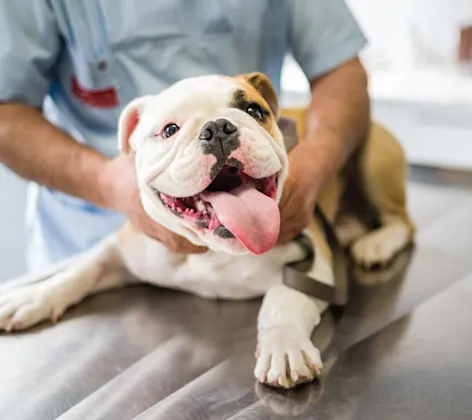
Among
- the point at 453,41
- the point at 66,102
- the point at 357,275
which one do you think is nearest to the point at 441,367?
the point at 357,275

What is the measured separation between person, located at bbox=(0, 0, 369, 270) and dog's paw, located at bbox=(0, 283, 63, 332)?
0.51 ft

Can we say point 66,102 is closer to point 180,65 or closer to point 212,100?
point 180,65

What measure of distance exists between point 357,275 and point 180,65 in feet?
1.39

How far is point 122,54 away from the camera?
1.14 m

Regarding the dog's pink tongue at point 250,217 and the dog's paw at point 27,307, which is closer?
the dog's pink tongue at point 250,217

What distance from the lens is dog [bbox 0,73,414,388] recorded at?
75 centimetres

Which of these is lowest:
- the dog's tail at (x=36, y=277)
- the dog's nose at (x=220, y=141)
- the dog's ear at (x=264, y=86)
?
the dog's tail at (x=36, y=277)

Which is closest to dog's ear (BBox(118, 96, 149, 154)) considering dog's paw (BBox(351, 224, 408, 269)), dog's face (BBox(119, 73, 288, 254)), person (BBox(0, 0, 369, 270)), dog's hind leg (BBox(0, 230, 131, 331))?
dog's face (BBox(119, 73, 288, 254))

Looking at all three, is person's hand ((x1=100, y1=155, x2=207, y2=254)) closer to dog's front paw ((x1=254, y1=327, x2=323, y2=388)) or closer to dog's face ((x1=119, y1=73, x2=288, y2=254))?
dog's face ((x1=119, y1=73, x2=288, y2=254))

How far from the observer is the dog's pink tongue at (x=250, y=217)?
0.73 metres

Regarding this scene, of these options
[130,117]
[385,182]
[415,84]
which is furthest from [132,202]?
[415,84]

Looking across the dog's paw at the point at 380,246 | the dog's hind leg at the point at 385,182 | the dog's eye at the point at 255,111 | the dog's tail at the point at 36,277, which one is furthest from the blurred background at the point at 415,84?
the dog's eye at the point at 255,111

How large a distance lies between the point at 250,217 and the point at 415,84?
1468 millimetres

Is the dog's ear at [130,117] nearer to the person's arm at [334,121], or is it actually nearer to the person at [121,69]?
the person at [121,69]
